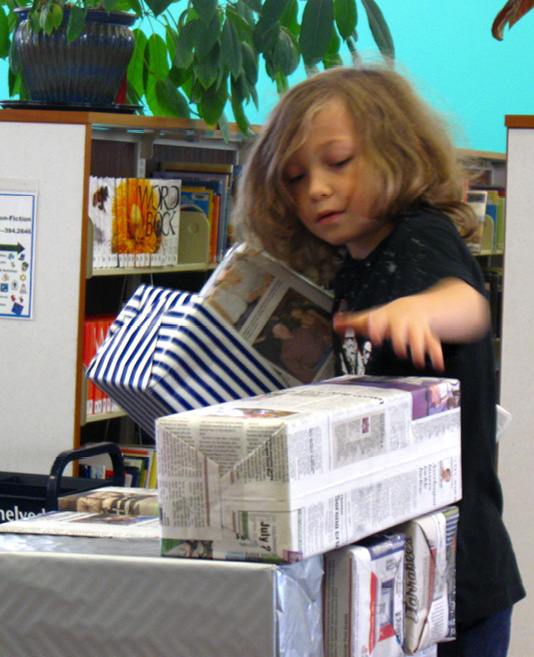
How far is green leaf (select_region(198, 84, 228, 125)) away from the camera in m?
2.83

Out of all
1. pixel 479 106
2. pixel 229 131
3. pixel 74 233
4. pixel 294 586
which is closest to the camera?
pixel 294 586

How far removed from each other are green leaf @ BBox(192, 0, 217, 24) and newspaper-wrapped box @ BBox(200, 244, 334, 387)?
1299mm

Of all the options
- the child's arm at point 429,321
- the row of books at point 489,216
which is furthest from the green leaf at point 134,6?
the child's arm at point 429,321

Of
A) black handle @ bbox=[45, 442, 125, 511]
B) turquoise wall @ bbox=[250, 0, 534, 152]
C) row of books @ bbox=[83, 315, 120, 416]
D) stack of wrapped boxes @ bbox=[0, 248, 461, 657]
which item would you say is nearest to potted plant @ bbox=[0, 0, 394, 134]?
row of books @ bbox=[83, 315, 120, 416]

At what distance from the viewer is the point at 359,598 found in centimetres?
85

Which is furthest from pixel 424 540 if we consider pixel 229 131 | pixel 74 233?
pixel 229 131

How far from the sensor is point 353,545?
879 mm

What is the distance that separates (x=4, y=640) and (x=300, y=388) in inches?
14.4

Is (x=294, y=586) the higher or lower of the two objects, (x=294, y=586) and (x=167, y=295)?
the lower

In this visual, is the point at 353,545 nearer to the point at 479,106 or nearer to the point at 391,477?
the point at 391,477

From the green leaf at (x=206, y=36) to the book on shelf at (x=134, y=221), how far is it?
558 millimetres

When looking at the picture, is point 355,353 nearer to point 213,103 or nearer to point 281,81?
point 213,103

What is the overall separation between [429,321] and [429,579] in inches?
10.1

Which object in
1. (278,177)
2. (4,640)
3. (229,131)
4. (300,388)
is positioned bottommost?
(4,640)
